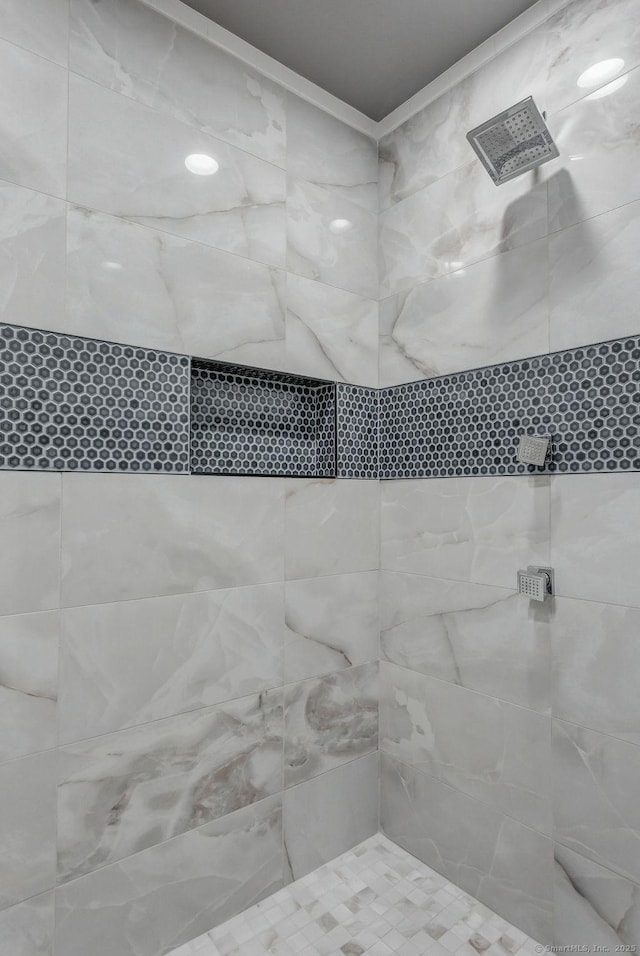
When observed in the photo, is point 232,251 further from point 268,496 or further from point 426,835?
point 426,835

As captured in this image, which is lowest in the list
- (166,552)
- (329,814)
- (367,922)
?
(367,922)

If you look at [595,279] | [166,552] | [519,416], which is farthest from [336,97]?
[166,552]

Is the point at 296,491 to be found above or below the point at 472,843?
above

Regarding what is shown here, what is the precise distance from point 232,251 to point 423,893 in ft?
6.49

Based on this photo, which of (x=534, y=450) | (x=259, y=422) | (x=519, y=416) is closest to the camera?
(x=534, y=450)

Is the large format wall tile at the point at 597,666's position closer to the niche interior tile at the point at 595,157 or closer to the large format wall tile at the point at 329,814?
the large format wall tile at the point at 329,814

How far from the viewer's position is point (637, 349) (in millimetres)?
1253

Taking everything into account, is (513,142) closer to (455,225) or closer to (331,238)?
(455,225)

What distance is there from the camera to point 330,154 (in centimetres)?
181

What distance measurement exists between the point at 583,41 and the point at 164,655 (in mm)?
1918

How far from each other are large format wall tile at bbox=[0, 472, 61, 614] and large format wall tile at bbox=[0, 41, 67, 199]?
691mm

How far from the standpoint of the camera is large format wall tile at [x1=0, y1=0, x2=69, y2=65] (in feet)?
3.96

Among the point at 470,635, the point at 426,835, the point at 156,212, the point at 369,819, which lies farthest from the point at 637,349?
the point at 369,819

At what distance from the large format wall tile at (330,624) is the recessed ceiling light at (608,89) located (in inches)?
58.9
